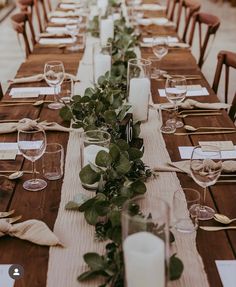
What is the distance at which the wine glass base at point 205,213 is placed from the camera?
1.67 metres

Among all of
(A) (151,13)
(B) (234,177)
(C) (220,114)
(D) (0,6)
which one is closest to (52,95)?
(C) (220,114)

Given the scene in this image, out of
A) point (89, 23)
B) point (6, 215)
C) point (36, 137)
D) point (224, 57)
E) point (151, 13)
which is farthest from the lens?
point (151, 13)

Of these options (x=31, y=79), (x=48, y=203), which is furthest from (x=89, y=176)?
(x=31, y=79)

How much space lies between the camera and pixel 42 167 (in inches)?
77.5

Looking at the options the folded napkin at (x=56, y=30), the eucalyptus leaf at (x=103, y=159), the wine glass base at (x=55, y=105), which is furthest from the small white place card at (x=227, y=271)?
the folded napkin at (x=56, y=30)

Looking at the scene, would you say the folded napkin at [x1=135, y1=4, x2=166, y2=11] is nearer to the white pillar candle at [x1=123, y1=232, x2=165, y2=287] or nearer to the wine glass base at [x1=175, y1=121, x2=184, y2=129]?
the wine glass base at [x1=175, y1=121, x2=184, y2=129]

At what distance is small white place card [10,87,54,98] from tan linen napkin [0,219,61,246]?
1.30m

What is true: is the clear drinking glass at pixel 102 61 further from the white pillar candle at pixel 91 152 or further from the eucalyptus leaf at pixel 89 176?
the eucalyptus leaf at pixel 89 176

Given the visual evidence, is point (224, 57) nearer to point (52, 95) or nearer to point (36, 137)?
point (52, 95)

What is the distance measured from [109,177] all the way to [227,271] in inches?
17.5

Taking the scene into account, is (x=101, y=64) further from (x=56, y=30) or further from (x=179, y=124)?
(x=56, y=30)

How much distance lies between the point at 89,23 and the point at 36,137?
2.57 meters

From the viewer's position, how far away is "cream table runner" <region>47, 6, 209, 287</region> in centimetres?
139

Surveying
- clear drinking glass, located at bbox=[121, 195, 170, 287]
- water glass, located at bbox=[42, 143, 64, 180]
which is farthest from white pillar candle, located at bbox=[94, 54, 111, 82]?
clear drinking glass, located at bbox=[121, 195, 170, 287]
